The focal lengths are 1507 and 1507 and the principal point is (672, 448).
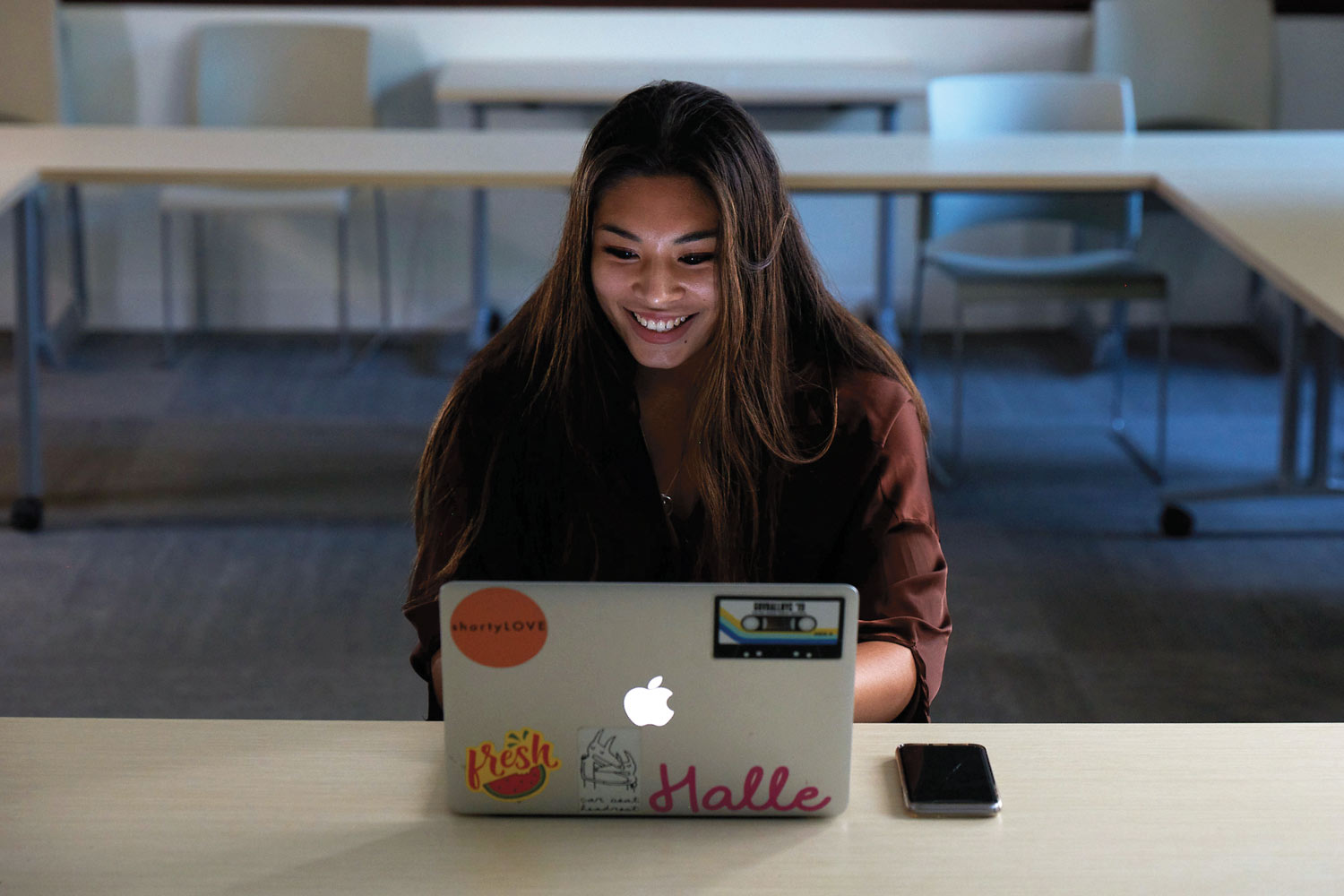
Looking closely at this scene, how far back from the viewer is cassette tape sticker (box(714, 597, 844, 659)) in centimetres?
101

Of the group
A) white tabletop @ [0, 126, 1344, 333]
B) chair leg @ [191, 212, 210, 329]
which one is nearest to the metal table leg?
white tabletop @ [0, 126, 1344, 333]

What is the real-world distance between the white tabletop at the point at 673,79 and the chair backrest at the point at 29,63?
44.7 inches

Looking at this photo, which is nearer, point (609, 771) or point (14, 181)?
point (609, 771)

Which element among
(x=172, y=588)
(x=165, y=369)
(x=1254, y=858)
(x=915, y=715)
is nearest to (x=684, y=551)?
(x=915, y=715)

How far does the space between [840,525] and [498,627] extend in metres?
0.50

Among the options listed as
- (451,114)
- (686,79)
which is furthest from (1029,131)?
(451,114)

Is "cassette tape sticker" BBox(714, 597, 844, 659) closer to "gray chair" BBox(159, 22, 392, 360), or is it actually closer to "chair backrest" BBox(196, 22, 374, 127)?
"gray chair" BBox(159, 22, 392, 360)

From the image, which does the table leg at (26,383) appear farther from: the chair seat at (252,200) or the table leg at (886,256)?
the table leg at (886,256)

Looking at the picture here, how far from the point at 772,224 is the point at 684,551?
0.33m

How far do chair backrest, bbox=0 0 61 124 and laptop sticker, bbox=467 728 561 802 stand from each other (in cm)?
402

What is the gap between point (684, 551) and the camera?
1.46 meters

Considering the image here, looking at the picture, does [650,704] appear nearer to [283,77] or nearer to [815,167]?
[815,167]

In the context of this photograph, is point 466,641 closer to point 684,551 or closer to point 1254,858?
point 684,551

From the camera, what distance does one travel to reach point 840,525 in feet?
4.70
